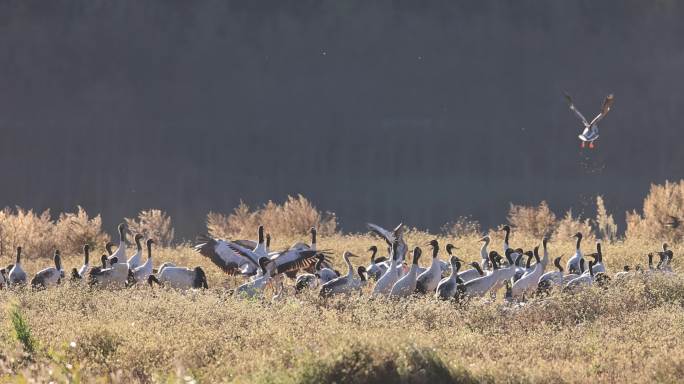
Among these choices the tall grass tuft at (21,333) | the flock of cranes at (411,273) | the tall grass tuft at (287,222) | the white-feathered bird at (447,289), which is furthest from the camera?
the tall grass tuft at (287,222)

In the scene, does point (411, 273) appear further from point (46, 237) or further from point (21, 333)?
point (46, 237)

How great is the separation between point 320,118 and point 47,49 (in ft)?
53.2

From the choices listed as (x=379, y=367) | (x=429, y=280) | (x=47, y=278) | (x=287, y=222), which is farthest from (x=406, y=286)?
(x=287, y=222)

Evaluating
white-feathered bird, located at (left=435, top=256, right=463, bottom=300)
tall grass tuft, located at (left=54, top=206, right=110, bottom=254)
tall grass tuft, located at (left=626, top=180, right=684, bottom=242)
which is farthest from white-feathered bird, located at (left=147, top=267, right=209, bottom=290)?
tall grass tuft, located at (left=626, top=180, right=684, bottom=242)

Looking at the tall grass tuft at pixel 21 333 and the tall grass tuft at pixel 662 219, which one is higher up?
the tall grass tuft at pixel 21 333

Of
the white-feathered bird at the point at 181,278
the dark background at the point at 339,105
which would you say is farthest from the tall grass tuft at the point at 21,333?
A: the dark background at the point at 339,105

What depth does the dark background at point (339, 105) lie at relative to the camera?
5300cm

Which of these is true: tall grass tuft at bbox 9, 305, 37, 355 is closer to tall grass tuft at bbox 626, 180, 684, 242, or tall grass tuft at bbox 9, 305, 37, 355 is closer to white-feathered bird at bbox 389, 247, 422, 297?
white-feathered bird at bbox 389, 247, 422, 297

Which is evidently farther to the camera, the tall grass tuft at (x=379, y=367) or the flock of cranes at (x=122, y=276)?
the flock of cranes at (x=122, y=276)

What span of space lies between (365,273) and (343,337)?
26.7 ft

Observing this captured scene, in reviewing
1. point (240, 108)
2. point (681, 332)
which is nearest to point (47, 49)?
point (240, 108)

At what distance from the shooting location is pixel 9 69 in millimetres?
63875

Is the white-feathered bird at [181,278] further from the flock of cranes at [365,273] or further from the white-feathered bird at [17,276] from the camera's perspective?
the white-feathered bird at [17,276]

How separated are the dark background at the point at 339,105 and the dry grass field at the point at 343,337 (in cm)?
3238
